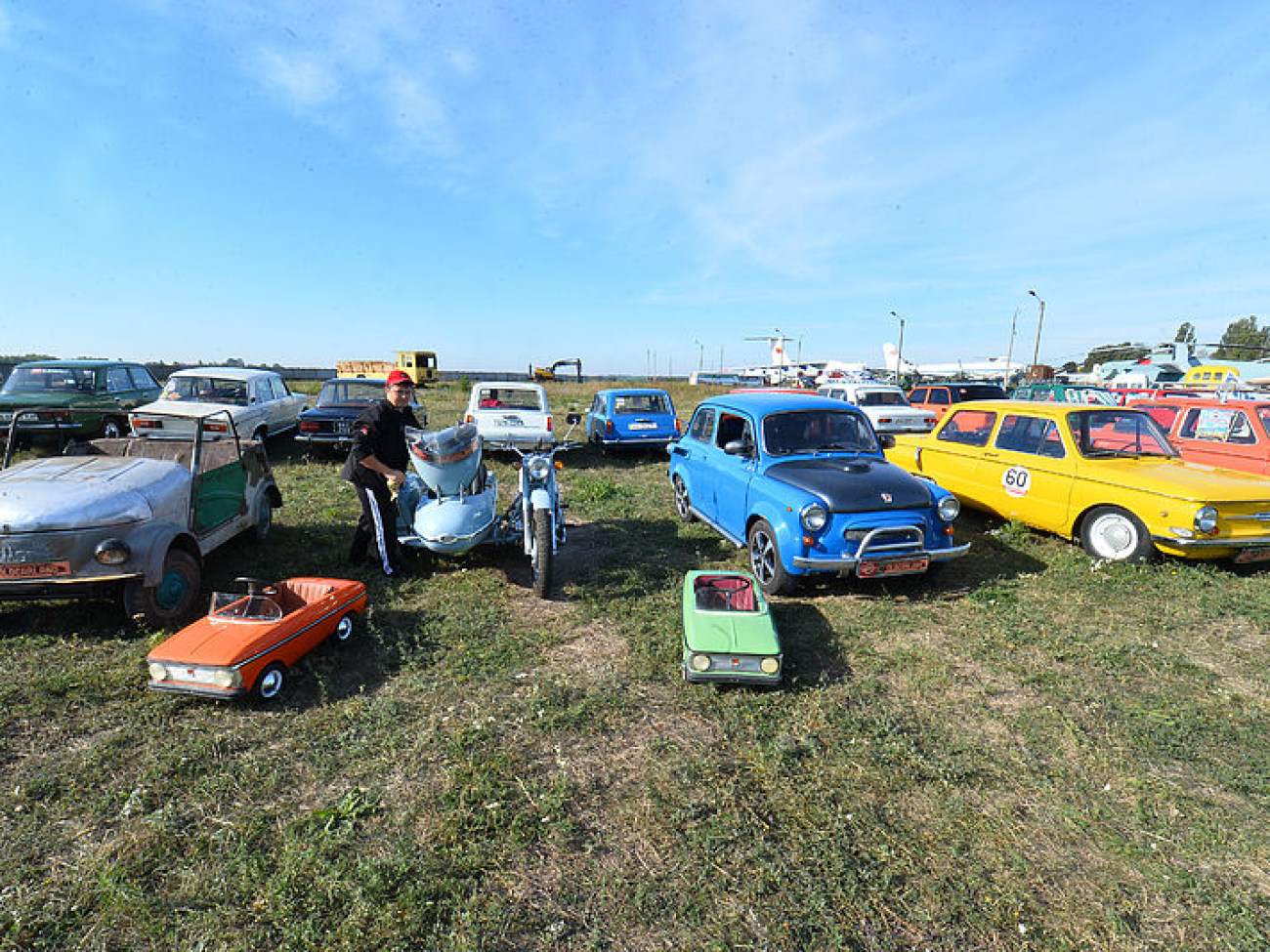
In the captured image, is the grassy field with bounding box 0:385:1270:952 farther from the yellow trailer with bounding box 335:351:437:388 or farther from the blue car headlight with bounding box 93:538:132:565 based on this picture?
the yellow trailer with bounding box 335:351:437:388

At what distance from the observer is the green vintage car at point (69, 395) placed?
1059 cm

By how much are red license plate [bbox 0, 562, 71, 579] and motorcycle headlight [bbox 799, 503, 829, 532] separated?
18.8 feet

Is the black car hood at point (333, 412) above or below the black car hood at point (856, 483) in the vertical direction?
above

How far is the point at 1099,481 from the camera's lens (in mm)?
6340

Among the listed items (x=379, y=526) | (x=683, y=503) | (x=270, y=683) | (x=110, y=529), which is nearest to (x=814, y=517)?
(x=683, y=503)

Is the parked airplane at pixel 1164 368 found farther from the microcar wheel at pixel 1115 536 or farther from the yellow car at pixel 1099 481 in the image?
the microcar wheel at pixel 1115 536

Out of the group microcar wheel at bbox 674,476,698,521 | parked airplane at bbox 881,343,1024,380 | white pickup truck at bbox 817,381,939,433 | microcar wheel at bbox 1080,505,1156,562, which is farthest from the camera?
parked airplane at bbox 881,343,1024,380

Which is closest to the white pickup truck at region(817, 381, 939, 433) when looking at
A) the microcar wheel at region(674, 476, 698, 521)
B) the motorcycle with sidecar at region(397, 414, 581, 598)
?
the microcar wheel at region(674, 476, 698, 521)

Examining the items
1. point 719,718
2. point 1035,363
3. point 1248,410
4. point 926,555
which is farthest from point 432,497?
point 1035,363

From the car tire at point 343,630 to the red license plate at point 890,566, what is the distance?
427 cm

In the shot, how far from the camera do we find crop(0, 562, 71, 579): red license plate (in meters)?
4.21

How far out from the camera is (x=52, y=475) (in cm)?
484

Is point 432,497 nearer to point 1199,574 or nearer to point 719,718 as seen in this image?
point 719,718

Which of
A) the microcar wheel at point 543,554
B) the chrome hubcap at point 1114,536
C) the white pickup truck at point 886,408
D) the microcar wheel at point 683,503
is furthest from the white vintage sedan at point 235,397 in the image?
the chrome hubcap at point 1114,536
